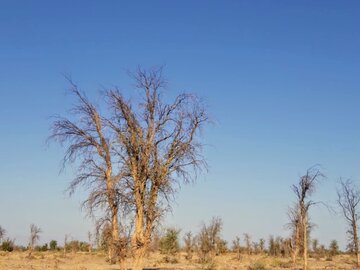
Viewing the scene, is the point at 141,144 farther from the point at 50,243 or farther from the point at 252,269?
the point at 50,243

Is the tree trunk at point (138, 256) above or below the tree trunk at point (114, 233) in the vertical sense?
below

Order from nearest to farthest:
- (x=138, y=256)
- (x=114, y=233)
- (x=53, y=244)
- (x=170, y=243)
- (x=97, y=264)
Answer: (x=138, y=256) < (x=114, y=233) < (x=97, y=264) < (x=170, y=243) < (x=53, y=244)

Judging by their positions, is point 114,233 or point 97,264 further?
point 97,264

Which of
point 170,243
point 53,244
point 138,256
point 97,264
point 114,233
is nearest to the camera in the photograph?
point 138,256

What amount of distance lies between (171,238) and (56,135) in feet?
171

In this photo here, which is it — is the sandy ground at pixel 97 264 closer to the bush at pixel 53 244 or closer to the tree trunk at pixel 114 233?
the tree trunk at pixel 114 233

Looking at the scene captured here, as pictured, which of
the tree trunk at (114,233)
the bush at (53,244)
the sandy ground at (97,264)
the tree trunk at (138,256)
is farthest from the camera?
the bush at (53,244)

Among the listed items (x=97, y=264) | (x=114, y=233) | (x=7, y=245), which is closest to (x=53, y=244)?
(x=7, y=245)

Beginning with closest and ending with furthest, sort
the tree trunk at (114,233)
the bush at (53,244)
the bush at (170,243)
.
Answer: the tree trunk at (114,233) < the bush at (170,243) < the bush at (53,244)

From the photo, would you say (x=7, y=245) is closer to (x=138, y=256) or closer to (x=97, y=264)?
(x=97, y=264)

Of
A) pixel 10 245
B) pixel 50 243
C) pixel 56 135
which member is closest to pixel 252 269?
pixel 56 135

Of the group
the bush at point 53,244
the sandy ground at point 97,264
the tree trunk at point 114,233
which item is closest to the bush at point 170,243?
the sandy ground at point 97,264

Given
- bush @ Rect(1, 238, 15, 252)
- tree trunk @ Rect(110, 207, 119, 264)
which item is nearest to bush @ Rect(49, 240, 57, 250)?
bush @ Rect(1, 238, 15, 252)

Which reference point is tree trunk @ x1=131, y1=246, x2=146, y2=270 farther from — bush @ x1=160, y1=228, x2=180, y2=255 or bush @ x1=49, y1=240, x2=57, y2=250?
bush @ x1=49, y1=240, x2=57, y2=250
